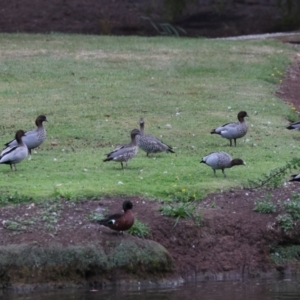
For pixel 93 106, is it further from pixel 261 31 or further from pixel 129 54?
pixel 261 31

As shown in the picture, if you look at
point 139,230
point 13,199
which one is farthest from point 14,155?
point 139,230

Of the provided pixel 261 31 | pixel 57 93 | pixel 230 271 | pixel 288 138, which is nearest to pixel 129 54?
pixel 57 93

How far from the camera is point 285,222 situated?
13.7m

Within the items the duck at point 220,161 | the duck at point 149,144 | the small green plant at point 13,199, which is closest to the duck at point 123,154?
the duck at point 149,144

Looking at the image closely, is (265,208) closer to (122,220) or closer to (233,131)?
(122,220)

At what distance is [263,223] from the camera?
1377 cm

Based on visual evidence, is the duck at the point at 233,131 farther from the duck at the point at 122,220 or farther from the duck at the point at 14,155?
the duck at the point at 122,220

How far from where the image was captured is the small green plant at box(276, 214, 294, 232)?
13641 mm

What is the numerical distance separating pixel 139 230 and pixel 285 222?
87.0 inches

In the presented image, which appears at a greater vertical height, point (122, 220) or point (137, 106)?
point (137, 106)

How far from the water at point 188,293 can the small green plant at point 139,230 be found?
0.90 meters

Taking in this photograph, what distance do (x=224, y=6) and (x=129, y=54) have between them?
726cm

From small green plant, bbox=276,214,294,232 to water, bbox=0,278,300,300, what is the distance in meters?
Result: 1.21

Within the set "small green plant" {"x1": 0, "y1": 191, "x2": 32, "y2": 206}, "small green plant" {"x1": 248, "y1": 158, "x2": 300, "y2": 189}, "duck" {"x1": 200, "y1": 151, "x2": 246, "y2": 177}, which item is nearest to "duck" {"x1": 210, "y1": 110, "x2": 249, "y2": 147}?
"small green plant" {"x1": 248, "y1": 158, "x2": 300, "y2": 189}
